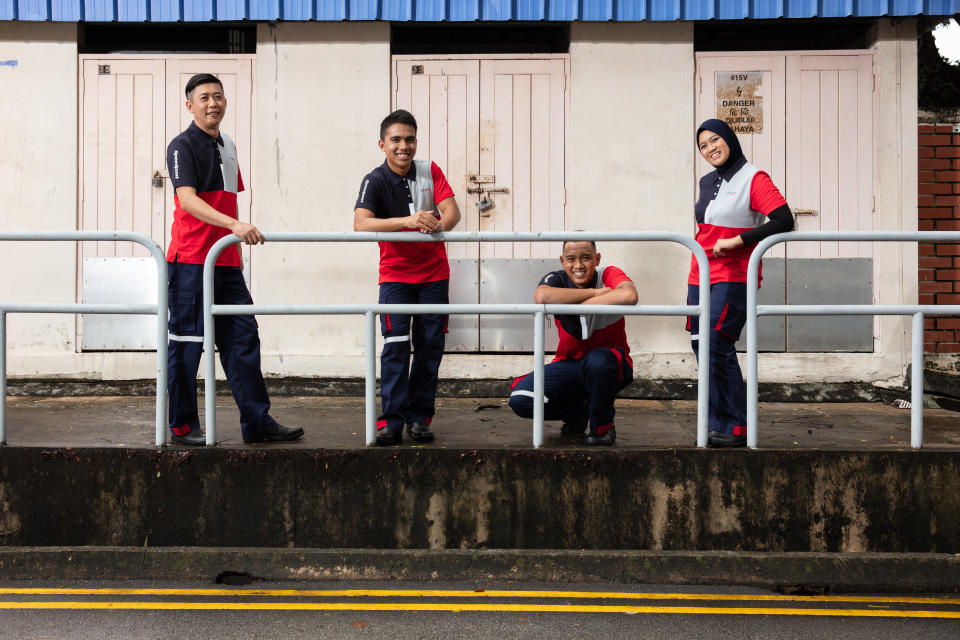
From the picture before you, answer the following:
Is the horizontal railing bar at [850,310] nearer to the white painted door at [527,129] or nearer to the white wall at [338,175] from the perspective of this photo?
the white wall at [338,175]

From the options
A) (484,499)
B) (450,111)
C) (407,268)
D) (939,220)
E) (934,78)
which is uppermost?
(934,78)

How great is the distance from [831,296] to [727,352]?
10.5ft

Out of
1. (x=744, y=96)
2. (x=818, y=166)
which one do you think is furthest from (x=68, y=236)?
(x=818, y=166)

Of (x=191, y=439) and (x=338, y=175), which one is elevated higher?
(x=338, y=175)

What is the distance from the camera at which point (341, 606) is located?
379 centimetres

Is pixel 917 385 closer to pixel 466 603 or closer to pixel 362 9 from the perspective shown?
pixel 466 603

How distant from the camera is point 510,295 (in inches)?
293

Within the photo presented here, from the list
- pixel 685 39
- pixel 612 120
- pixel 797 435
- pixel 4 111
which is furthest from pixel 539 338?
pixel 4 111

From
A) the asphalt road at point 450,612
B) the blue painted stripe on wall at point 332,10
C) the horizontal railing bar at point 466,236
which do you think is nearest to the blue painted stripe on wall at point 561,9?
the blue painted stripe on wall at point 332,10

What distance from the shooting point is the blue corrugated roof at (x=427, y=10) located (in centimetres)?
710

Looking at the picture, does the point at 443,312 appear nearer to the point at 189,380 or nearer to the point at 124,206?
the point at 189,380

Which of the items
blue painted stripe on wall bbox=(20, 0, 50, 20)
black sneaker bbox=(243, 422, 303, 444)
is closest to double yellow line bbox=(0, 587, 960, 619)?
black sneaker bbox=(243, 422, 303, 444)

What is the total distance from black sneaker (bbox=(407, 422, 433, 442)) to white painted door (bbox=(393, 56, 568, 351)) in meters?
2.74

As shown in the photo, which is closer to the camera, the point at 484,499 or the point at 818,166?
the point at 484,499
